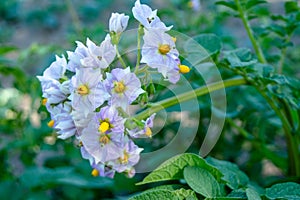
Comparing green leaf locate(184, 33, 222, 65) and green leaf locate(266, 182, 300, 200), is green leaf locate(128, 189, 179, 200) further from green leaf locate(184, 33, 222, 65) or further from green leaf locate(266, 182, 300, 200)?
green leaf locate(184, 33, 222, 65)

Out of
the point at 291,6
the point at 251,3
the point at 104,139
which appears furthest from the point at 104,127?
the point at 291,6

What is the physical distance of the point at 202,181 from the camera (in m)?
0.82

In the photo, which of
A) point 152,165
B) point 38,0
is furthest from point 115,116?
point 38,0

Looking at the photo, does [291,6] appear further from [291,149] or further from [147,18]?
[147,18]

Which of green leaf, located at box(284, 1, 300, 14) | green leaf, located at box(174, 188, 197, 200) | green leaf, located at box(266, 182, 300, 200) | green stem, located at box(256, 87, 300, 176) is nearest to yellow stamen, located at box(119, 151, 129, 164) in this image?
green leaf, located at box(174, 188, 197, 200)

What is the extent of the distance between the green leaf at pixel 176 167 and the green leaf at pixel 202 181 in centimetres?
2

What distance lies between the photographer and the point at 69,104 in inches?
31.6

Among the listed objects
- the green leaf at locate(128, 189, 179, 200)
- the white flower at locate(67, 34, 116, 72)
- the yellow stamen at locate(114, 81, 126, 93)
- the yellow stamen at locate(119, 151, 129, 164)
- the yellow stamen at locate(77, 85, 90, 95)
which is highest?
the white flower at locate(67, 34, 116, 72)

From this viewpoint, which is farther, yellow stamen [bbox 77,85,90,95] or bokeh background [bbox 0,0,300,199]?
bokeh background [bbox 0,0,300,199]

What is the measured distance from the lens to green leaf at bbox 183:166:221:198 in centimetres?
81

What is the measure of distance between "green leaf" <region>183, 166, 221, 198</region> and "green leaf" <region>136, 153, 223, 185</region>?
0.02 meters

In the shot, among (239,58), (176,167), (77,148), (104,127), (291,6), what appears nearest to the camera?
(104,127)

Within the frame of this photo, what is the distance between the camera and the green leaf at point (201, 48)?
997 millimetres

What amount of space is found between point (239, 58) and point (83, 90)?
0.37 metres
